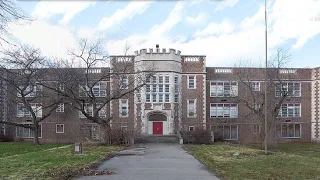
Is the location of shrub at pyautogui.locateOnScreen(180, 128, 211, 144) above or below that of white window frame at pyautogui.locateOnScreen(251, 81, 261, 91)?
below

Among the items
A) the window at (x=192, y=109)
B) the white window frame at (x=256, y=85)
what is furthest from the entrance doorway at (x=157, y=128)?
the white window frame at (x=256, y=85)

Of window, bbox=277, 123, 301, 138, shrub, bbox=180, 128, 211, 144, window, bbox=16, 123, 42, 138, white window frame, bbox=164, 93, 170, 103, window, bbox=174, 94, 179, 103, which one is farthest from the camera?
window, bbox=277, 123, 301, 138

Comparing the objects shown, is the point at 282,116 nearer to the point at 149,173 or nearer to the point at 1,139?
the point at 1,139

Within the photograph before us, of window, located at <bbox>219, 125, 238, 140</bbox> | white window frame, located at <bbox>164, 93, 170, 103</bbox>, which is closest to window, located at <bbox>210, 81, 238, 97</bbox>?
window, located at <bbox>219, 125, 238, 140</bbox>

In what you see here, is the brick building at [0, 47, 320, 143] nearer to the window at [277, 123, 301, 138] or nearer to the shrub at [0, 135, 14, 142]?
the window at [277, 123, 301, 138]

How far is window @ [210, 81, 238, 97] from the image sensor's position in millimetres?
48688

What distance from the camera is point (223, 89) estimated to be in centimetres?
4878

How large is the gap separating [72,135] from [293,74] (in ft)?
94.1

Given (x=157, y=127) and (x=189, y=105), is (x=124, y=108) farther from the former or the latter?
(x=189, y=105)

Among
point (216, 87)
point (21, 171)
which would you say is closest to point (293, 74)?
point (216, 87)

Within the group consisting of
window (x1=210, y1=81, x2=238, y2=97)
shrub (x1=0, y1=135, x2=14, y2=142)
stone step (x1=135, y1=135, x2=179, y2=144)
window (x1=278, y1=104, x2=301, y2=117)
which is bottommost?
shrub (x1=0, y1=135, x2=14, y2=142)

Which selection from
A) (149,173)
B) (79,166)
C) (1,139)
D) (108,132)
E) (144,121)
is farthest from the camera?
(1,139)

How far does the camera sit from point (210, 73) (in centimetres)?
4872

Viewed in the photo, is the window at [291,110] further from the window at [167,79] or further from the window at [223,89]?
the window at [167,79]
